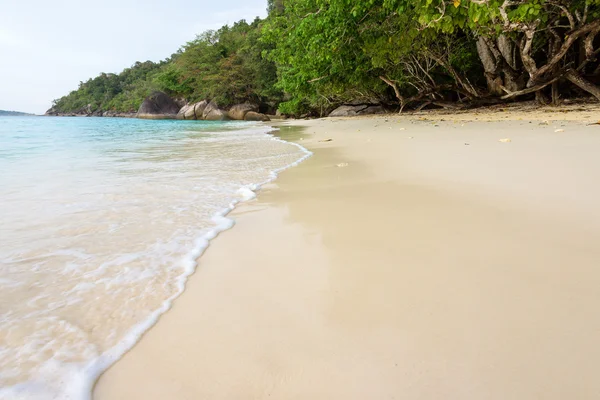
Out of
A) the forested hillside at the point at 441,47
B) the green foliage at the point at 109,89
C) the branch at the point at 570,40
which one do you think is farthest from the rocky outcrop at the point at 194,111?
the green foliage at the point at 109,89

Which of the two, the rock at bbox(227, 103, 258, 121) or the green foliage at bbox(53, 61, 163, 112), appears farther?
the green foliage at bbox(53, 61, 163, 112)

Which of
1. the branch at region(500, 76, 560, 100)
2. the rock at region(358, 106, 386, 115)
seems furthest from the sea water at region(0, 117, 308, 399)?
the rock at region(358, 106, 386, 115)

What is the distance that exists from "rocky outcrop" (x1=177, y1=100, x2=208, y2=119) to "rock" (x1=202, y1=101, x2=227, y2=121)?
653 mm

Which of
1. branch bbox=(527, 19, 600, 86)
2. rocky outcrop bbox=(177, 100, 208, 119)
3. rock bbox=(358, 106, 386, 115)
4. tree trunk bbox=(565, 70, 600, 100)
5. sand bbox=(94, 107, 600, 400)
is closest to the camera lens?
sand bbox=(94, 107, 600, 400)

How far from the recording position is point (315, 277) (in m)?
1.22

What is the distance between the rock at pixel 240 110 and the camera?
29109mm

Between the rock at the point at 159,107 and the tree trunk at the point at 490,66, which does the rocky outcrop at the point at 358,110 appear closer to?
the tree trunk at the point at 490,66

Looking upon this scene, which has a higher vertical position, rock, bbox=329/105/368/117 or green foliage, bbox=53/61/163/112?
green foliage, bbox=53/61/163/112

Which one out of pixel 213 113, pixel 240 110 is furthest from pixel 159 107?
pixel 240 110

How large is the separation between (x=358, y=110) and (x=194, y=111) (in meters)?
21.2

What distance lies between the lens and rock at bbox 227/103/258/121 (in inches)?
1146

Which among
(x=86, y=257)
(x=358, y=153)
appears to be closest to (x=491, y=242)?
(x=86, y=257)

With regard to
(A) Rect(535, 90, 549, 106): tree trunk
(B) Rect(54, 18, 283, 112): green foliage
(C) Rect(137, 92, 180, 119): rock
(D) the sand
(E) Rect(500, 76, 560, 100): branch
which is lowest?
(D) the sand

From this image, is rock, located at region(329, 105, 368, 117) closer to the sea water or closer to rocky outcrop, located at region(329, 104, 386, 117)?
rocky outcrop, located at region(329, 104, 386, 117)
